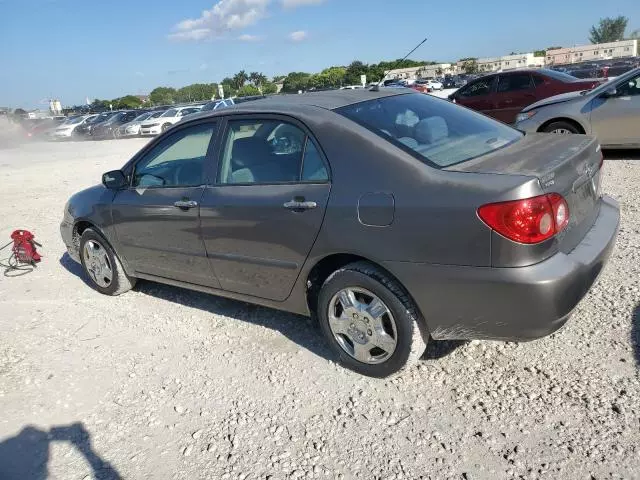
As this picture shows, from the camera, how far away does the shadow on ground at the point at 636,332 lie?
2.99 metres

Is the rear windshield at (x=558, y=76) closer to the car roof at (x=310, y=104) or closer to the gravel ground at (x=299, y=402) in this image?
the gravel ground at (x=299, y=402)

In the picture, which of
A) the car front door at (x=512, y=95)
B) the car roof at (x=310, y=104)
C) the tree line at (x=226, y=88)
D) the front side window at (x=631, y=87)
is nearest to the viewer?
the car roof at (x=310, y=104)

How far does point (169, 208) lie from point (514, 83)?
10.3m

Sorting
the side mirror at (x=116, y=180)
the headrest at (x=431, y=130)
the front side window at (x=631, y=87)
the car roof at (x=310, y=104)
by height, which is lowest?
the side mirror at (x=116, y=180)

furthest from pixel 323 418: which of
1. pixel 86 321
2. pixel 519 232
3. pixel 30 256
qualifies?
pixel 30 256

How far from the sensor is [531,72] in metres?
11.5

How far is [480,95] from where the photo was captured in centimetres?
1230

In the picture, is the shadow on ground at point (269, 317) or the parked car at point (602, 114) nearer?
the shadow on ground at point (269, 317)

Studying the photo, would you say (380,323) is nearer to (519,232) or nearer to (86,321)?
(519,232)

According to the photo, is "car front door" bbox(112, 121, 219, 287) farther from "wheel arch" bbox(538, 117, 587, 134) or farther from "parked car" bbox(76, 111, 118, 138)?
"parked car" bbox(76, 111, 118, 138)

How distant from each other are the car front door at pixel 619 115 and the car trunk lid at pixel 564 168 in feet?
17.2

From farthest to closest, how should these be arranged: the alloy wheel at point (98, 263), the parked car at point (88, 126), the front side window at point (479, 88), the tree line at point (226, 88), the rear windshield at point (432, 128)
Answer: the tree line at point (226, 88)
the parked car at point (88, 126)
the front side window at point (479, 88)
the alloy wheel at point (98, 263)
the rear windshield at point (432, 128)

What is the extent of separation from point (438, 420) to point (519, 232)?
3.50ft

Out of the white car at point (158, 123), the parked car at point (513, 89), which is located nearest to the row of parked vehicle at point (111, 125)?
the white car at point (158, 123)
